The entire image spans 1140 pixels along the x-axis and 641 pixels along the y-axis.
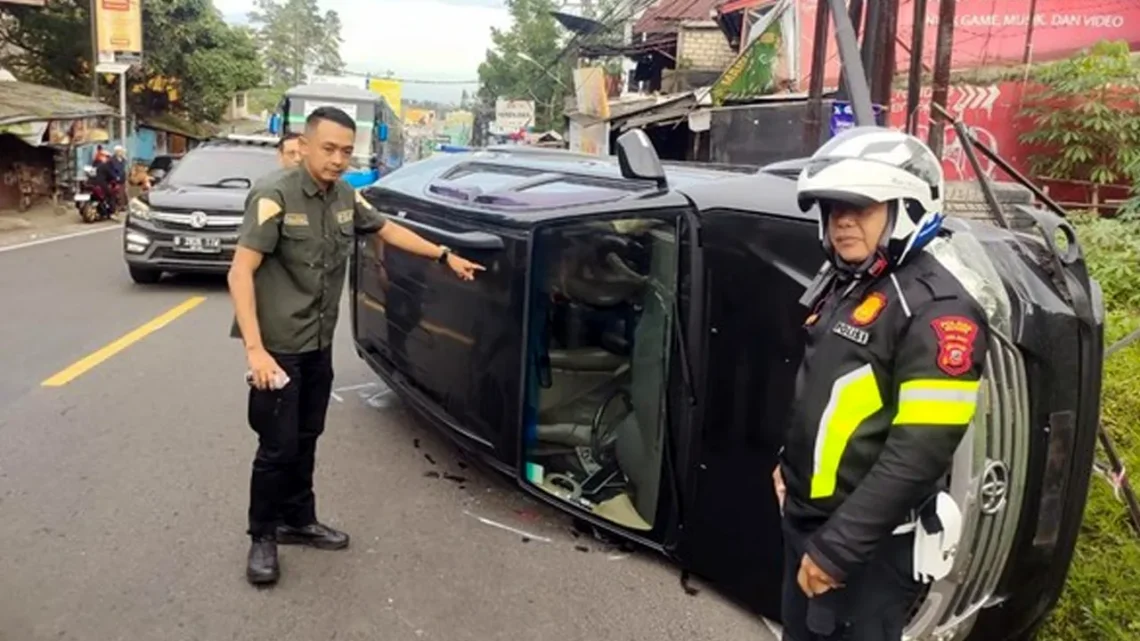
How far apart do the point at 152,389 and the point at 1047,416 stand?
525 centimetres

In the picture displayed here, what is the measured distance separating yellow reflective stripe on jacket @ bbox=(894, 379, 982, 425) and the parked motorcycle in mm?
19352

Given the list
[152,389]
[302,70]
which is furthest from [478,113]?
[152,389]

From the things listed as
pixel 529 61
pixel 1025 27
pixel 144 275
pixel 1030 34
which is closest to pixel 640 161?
pixel 144 275

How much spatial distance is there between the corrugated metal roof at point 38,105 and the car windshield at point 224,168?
7.88 meters

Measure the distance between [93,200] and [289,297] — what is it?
17.2m

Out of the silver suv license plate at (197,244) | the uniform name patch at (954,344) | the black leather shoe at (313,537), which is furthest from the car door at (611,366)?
the silver suv license plate at (197,244)

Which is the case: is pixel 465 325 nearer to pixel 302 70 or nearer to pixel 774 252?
pixel 774 252

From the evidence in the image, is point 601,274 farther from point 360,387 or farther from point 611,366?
point 360,387

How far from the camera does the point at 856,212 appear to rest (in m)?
2.00

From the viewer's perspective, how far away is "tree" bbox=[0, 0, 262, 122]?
27172 millimetres

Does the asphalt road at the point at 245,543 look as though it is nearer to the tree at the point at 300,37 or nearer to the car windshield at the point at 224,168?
the car windshield at the point at 224,168

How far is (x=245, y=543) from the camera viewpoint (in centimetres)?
380

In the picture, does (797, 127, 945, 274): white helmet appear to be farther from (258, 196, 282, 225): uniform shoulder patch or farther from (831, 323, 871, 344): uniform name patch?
(258, 196, 282, 225): uniform shoulder patch

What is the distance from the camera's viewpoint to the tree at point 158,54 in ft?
89.1
